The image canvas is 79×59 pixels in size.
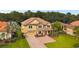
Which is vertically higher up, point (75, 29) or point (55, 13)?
point (55, 13)

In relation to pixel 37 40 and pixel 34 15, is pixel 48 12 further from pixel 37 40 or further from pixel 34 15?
pixel 37 40

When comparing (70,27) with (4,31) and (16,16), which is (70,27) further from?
(4,31)

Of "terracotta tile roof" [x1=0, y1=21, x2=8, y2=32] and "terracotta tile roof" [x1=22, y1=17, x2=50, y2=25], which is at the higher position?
"terracotta tile roof" [x1=22, y1=17, x2=50, y2=25]

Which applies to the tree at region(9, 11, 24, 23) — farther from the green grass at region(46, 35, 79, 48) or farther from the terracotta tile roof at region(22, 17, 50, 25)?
the green grass at region(46, 35, 79, 48)

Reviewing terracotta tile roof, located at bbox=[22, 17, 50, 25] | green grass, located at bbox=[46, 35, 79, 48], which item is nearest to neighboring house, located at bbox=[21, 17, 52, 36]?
terracotta tile roof, located at bbox=[22, 17, 50, 25]

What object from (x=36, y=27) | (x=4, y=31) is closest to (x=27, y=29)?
(x=36, y=27)
